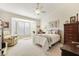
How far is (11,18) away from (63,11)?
3.92ft

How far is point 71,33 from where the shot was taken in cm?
197

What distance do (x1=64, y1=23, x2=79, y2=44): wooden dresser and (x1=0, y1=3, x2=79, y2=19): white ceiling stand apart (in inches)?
13.0

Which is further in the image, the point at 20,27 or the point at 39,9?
the point at 20,27

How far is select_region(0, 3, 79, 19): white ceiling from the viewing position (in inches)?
70.2

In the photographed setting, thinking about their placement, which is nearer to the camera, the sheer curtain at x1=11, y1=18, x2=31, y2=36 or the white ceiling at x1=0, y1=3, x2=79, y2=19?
the white ceiling at x1=0, y1=3, x2=79, y2=19

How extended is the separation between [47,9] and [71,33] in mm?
817

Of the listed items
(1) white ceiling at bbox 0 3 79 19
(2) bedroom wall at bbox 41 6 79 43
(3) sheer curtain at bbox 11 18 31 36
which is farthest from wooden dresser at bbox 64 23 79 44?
(3) sheer curtain at bbox 11 18 31 36

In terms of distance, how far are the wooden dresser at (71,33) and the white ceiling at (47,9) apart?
0.33 metres

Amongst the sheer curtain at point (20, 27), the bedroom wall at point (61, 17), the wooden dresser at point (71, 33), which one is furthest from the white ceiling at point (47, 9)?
the wooden dresser at point (71, 33)

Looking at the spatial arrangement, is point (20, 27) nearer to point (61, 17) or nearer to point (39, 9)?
point (39, 9)

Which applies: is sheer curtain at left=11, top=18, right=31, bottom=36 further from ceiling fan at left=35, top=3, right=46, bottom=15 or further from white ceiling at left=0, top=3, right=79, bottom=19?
ceiling fan at left=35, top=3, right=46, bottom=15

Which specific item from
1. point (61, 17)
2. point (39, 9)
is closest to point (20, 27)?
point (39, 9)

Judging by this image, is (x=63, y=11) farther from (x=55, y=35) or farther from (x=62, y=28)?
(x=55, y=35)

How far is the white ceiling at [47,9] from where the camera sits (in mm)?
1784
